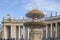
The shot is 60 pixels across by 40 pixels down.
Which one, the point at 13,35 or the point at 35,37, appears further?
the point at 13,35

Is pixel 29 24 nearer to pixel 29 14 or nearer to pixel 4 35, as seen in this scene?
pixel 29 14

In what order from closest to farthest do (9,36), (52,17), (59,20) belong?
(59,20) < (52,17) < (9,36)

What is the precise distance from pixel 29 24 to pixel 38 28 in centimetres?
73

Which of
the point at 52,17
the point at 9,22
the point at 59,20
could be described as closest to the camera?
the point at 59,20

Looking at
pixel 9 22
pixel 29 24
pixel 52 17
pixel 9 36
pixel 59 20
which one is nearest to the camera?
pixel 29 24

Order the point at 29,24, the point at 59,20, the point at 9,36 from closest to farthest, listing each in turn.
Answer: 1. the point at 29,24
2. the point at 59,20
3. the point at 9,36

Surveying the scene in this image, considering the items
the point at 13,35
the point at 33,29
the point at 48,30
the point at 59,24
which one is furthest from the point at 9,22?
the point at 33,29

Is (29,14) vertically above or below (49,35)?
above

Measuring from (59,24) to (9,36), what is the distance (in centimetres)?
2233

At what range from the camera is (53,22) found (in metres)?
62.3

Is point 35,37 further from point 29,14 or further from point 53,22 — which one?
point 53,22

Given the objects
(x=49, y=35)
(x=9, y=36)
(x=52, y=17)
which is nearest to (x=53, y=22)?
(x=52, y=17)

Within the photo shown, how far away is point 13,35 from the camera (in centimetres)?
7250

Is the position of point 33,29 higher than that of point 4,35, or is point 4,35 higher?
point 33,29
